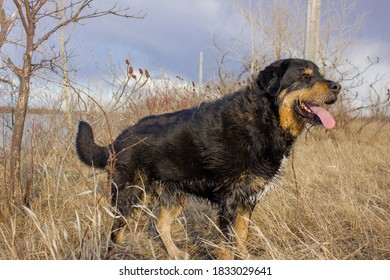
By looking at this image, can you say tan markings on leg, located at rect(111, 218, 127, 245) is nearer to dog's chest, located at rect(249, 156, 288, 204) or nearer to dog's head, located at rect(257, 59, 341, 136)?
dog's chest, located at rect(249, 156, 288, 204)

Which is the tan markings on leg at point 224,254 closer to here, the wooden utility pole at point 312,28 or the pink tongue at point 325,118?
the pink tongue at point 325,118

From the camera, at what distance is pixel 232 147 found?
3205mm

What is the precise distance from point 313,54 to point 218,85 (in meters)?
2.80

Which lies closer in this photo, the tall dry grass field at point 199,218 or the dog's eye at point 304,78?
the tall dry grass field at point 199,218

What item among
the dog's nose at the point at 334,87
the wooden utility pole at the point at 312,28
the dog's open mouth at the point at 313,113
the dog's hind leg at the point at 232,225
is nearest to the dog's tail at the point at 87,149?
the dog's hind leg at the point at 232,225

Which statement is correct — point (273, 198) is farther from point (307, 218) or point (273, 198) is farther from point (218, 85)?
point (218, 85)

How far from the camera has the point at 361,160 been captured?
682 centimetres

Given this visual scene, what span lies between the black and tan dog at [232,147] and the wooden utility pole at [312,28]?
3.87 metres

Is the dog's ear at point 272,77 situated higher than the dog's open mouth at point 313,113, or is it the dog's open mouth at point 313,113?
the dog's ear at point 272,77

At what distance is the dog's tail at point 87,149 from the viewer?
357cm

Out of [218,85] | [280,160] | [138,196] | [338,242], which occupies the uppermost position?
[218,85]

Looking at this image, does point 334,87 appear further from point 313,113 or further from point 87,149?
point 87,149
